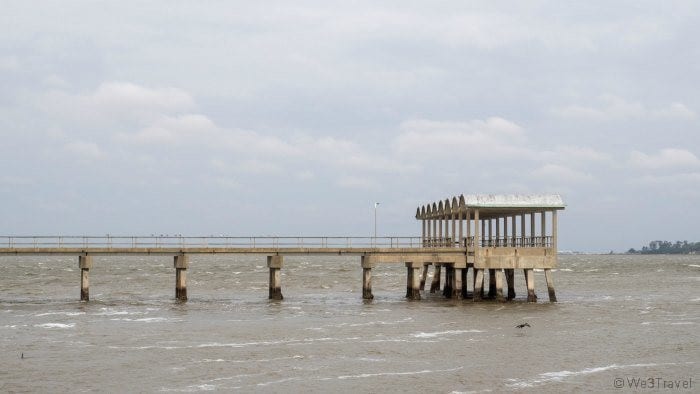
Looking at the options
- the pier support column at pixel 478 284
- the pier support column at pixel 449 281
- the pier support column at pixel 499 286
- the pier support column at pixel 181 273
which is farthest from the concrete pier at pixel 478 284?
the pier support column at pixel 181 273

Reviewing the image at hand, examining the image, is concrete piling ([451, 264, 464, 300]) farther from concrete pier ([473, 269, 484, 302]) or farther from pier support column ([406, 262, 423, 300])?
pier support column ([406, 262, 423, 300])

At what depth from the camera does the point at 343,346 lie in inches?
1175

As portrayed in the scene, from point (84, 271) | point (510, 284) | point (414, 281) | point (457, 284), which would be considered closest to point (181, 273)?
point (84, 271)

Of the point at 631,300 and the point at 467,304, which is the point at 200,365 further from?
the point at 631,300

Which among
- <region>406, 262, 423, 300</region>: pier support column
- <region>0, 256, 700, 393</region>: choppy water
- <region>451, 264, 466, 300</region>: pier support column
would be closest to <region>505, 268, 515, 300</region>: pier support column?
<region>451, 264, 466, 300</region>: pier support column

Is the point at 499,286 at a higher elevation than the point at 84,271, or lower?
lower

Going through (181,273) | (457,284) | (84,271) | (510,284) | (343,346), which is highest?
(84,271)

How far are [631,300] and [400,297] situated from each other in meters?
14.6

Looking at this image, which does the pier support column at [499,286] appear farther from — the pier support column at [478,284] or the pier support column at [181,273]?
the pier support column at [181,273]

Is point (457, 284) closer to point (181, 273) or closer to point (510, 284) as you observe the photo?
point (510, 284)

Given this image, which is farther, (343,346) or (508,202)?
(508,202)

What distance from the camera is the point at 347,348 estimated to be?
96.5ft

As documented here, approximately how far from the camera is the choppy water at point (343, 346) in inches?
926

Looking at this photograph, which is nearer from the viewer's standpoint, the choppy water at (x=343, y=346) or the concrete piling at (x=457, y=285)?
the choppy water at (x=343, y=346)
